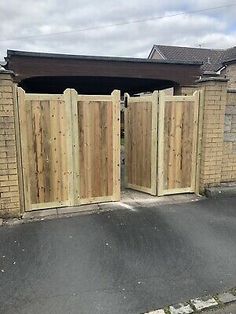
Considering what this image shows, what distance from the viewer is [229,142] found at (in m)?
5.56

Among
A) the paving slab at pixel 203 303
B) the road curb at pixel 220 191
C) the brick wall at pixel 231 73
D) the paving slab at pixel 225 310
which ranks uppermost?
the brick wall at pixel 231 73

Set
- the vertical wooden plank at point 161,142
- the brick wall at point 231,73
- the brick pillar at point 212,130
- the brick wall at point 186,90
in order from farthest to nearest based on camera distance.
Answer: the brick wall at point 231,73 < the brick wall at point 186,90 < the brick pillar at point 212,130 < the vertical wooden plank at point 161,142

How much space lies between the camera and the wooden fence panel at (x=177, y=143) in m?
5.18

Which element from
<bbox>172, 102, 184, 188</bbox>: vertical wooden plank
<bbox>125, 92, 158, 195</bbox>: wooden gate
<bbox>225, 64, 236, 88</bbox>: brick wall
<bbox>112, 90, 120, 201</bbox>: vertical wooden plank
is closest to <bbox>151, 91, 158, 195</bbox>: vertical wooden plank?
<bbox>125, 92, 158, 195</bbox>: wooden gate

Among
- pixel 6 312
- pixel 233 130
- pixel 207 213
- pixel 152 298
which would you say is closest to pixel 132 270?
pixel 152 298

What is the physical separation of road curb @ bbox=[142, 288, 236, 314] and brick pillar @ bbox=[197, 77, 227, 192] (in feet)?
9.79

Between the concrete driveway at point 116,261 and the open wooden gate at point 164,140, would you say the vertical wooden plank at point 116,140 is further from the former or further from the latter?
the open wooden gate at point 164,140

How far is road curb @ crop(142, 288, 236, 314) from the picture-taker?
2.53 metres

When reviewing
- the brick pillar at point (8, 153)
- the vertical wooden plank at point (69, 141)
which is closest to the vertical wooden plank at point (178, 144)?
the vertical wooden plank at point (69, 141)

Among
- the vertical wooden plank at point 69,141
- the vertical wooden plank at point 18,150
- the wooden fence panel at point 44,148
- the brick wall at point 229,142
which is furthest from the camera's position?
the brick wall at point 229,142

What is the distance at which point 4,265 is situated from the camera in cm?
320

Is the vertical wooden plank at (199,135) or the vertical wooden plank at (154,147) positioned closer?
the vertical wooden plank at (154,147)

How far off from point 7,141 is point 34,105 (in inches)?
27.3

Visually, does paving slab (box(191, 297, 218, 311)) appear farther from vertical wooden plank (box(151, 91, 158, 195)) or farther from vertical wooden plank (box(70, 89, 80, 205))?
vertical wooden plank (box(151, 91, 158, 195))
